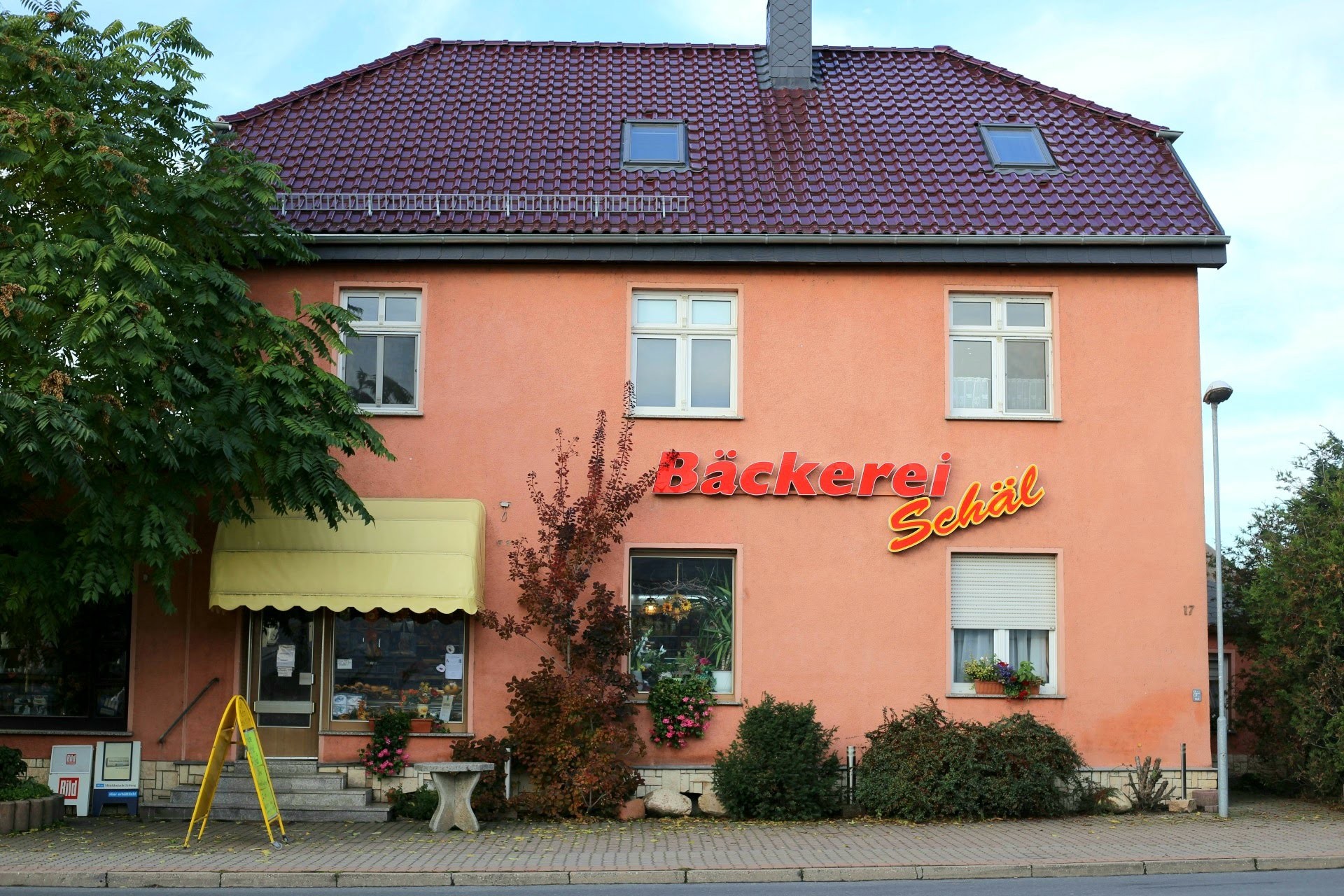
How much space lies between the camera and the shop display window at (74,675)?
16.2m

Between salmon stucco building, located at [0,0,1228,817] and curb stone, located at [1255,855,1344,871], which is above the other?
salmon stucco building, located at [0,0,1228,817]

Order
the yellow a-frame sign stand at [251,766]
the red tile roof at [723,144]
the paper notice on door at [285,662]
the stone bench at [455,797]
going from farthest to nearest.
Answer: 1. the red tile roof at [723,144]
2. the paper notice on door at [285,662]
3. the stone bench at [455,797]
4. the yellow a-frame sign stand at [251,766]

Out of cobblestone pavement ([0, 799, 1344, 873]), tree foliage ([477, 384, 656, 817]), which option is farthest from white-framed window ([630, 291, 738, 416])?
cobblestone pavement ([0, 799, 1344, 873])

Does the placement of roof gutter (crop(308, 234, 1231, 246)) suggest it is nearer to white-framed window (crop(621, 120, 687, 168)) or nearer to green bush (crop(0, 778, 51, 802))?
white-framed window (crop(621, 120, 687, 168))

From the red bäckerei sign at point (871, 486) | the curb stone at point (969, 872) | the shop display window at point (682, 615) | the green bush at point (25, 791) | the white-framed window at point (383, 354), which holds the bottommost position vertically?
the curb stone at point (969, 872)

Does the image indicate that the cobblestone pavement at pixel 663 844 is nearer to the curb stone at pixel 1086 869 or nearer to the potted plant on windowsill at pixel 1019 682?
the curb stone at pixel 1086 869

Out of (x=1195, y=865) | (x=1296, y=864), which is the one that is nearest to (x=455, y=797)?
(x=1195, y=865)

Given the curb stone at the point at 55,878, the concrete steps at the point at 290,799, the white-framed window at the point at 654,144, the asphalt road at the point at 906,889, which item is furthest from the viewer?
the white-framed window at the point at 654,144

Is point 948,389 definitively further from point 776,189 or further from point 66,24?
point 66,24

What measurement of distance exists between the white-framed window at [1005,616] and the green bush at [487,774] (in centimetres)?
556

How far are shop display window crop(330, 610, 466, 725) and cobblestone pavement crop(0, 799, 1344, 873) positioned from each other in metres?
1.64

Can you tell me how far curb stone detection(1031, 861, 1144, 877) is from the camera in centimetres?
1202

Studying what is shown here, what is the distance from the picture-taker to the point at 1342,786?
632 inches

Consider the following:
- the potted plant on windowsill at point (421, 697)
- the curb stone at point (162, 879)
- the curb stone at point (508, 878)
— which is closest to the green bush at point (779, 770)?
the potted plant on windowsill at point (421, 697)
